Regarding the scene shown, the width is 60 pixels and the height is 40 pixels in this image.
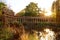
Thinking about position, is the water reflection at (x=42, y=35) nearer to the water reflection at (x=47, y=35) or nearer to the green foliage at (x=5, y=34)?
the water reflection at (x=47, y=35)

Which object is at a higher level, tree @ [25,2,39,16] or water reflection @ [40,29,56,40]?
tree @ [25,2,39,16]

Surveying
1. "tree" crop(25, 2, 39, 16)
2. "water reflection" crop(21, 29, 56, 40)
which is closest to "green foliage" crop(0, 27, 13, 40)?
"water reflection" crop(21, 29, 56, 40)

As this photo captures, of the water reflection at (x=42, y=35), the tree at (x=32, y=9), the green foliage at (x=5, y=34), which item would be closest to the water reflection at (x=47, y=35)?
the water reflection at (x=42, y=35)

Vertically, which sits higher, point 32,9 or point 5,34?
point 32,9

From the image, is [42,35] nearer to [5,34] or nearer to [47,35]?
[47,35]

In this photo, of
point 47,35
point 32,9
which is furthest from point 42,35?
point 32,9

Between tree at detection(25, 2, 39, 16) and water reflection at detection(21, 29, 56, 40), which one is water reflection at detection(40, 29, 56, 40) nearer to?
water reflection at detection(21, 29, 56, 40)

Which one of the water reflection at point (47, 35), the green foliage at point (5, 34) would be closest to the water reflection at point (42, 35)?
the water reflection at point (47, 35)

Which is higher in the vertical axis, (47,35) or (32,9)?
(32,9)

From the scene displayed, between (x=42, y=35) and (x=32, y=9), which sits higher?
(x=32, y=9)

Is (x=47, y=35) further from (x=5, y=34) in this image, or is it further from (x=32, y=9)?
(x=5, y=34)

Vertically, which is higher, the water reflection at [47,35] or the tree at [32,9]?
the tree at [32,9]

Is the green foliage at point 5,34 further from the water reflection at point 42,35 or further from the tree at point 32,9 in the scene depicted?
the tree at point 32,9

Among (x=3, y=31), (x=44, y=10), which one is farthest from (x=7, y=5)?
(x=44, y=10)
